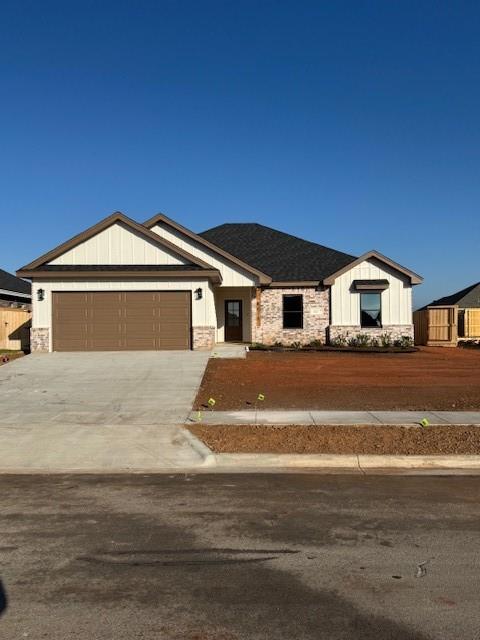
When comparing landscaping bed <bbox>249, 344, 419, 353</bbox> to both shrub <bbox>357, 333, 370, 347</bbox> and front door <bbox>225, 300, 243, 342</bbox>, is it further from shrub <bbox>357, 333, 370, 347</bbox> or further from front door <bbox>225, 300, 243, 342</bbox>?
front door <bbox>225, 300, 243, 342</bbox>

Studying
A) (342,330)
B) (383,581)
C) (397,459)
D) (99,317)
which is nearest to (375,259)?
(342,330)

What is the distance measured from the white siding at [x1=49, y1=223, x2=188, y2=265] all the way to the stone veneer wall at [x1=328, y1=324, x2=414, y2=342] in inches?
312

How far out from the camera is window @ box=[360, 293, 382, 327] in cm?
2581

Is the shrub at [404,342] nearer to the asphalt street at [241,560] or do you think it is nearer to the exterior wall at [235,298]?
the exterior wall at [235,298]

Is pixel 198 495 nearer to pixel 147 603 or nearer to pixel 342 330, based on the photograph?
pixel 147 603

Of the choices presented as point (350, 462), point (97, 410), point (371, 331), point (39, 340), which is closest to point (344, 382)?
point (97, 410)

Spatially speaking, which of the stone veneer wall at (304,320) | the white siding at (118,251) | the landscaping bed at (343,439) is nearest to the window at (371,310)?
the stone veneer wall at (304,320)

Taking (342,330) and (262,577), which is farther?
(342,330)

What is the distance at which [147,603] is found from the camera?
404 centimetres

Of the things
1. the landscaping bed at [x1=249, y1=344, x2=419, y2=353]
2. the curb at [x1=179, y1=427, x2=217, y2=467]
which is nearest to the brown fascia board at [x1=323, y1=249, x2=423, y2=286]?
the landscaping bed at [x1=249, y1=344, x2=419, y2=353]

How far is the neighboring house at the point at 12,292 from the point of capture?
34.7 meters

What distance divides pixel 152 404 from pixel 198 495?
6.07 m

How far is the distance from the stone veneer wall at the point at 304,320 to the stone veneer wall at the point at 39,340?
9218 millimetres

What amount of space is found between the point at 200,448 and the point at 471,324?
2549cm
